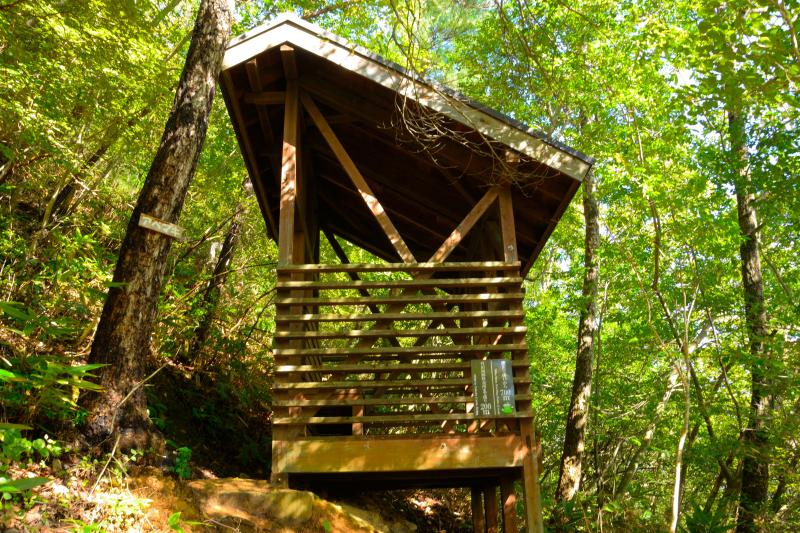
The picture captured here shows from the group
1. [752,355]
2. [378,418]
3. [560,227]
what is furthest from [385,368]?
[560,227]

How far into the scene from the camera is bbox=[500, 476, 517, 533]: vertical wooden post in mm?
6277

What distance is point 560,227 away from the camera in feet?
46.5

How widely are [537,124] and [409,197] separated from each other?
702 centimetres

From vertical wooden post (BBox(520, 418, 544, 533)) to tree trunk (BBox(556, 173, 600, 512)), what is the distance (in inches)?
142

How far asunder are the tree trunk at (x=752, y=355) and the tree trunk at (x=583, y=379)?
7.52 feet

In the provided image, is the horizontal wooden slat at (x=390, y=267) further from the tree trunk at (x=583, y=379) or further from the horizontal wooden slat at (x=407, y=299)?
the tree trunk at (x=583, y=379)

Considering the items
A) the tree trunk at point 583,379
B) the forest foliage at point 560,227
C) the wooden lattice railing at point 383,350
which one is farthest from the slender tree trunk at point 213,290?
the tree trunk at point 583,379

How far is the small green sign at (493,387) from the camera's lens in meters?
5.79

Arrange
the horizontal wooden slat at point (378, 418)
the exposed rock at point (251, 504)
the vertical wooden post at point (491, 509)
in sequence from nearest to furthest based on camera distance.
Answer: the exposed rock at point (251, 504)
the horizontal wooden slat at point (378, 418)
the vertical wooden post at point (491, 509)

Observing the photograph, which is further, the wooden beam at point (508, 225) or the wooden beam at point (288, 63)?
the wooden beam at point (508, 225)

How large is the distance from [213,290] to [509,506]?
5776 millimetres

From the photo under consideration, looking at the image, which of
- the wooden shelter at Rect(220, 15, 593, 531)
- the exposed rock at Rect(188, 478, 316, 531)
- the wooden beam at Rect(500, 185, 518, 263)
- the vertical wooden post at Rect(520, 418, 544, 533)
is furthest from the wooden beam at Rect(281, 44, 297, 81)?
the vertical wooden post at Rect(520, 418, 544, 533)

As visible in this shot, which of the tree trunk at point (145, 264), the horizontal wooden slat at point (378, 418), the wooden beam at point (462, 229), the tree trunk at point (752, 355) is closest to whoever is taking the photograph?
the tree trunk at point (145, 264)

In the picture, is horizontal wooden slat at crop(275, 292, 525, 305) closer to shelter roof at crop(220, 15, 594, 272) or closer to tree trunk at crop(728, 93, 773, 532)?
shelter roof at crop(220, 15, 594, 272)
